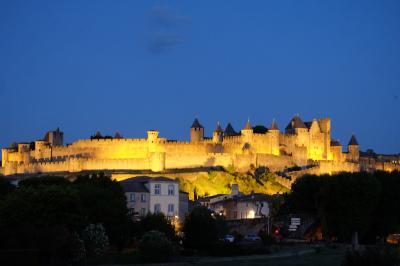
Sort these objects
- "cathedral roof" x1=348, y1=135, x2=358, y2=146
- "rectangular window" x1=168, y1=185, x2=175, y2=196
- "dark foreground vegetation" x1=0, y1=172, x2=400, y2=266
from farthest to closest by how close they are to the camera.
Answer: "cathedral roof" x1=348, y1=135, x2=358, y2=146
"rectangular window" x1=168, y1=185, x2=175, y2=196
"dark foreground vegetation" x1=0, y1=172, x2=400, y2=266

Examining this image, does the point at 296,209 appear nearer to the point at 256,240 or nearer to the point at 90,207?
the point at 256,240

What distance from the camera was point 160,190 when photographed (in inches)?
3039

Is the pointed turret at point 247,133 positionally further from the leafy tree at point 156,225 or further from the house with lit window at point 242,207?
the leafy tree at point 156,225

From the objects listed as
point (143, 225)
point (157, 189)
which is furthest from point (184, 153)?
point (143, 225)

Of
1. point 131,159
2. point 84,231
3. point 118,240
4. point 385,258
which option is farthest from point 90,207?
point 131,159

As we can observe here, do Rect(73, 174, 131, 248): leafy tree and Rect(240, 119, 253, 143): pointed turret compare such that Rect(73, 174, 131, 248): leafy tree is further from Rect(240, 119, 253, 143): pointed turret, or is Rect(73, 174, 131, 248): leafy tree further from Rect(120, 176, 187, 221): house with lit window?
Rect(240, 119, 253, 143): pointed turret

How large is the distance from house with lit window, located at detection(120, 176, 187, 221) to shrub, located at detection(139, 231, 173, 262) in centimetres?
2814

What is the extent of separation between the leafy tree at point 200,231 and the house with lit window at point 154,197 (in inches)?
824

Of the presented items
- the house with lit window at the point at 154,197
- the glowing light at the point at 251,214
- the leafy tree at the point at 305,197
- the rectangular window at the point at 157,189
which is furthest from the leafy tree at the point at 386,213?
the rectangular window at the point at 157,189

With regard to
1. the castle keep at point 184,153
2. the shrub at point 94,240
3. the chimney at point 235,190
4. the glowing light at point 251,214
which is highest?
the castle keep at point 184,153

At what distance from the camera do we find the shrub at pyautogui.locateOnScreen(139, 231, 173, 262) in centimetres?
4403

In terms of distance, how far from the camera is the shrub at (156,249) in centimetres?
4403

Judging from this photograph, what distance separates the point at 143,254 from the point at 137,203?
99.9 ft

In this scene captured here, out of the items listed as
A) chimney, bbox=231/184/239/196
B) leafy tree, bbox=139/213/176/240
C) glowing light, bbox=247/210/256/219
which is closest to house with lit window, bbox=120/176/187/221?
glowing light, bbox=247/210/256/219
